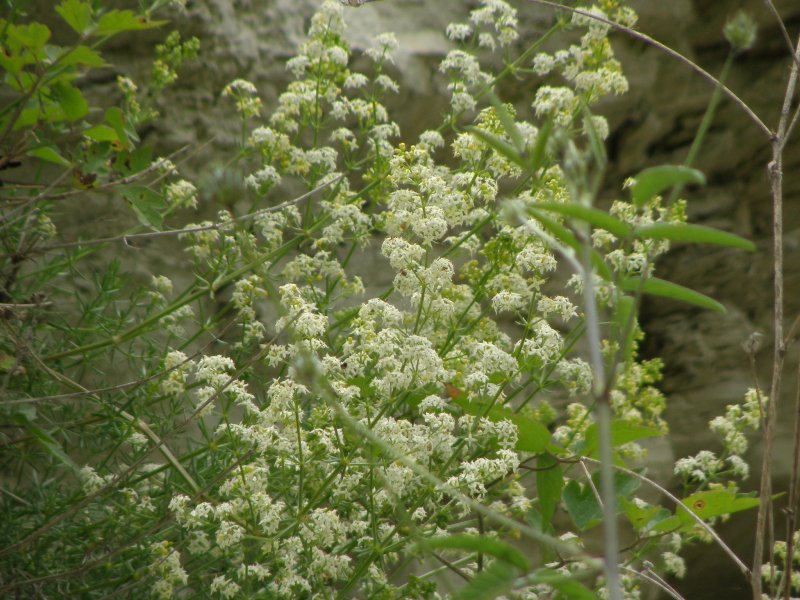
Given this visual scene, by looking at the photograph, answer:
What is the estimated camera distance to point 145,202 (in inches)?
36.9

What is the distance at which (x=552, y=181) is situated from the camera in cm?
98

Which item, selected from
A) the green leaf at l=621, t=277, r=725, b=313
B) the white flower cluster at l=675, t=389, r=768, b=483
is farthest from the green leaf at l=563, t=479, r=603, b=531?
the green leaf at l=621, t=277, r=725, b=313

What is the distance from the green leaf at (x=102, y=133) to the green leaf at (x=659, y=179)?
65cm

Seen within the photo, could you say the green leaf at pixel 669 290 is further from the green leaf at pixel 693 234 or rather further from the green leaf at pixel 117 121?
the green leaf at pixel 117 121

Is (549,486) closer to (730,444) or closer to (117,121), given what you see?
(730,444)

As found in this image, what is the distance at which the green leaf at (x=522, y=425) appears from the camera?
35.3 inches

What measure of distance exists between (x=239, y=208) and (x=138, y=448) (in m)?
0.52

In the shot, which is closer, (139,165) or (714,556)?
(139,165)

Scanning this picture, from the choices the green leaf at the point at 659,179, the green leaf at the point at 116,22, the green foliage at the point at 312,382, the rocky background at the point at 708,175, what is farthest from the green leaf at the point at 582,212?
the rocky background at the point at 708,175

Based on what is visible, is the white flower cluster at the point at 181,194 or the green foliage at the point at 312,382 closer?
the green foliage at the point at 312,382

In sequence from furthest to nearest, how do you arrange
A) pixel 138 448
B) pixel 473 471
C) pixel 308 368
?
pixel 138 448 < pixel 473 471 < pixel 308 368

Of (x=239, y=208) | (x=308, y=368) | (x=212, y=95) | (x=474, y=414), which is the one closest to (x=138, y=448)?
(x=474, y=414)

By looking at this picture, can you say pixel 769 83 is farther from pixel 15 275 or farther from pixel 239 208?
pixel 15 275

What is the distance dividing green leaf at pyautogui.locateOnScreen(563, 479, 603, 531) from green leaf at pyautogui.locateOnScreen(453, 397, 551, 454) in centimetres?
6
